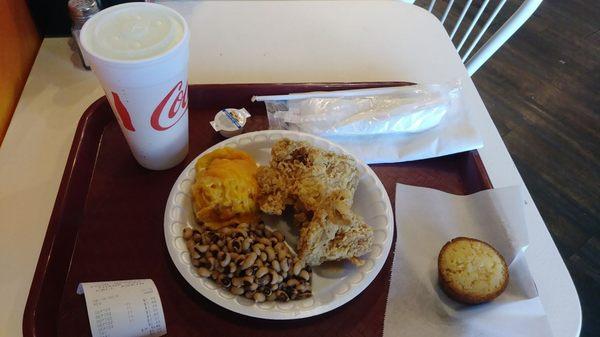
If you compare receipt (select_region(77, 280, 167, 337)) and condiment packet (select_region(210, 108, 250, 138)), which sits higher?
condiment packet (select_region(210, 108, 250, 138))

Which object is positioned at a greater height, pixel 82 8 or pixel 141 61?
pixel 141 61

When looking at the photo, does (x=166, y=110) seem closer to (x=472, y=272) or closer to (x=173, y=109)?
(x=173, y=109)

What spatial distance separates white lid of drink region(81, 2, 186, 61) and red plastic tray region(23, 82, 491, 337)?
267 mm

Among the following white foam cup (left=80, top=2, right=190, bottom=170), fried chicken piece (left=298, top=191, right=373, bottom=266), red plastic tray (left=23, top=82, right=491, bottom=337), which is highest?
white foam cup (left=80, top=2, right=190, bottom=170)

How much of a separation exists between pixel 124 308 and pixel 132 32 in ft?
1.30

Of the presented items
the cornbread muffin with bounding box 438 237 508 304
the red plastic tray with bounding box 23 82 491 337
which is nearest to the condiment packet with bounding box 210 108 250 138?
the red plastic tray with bounding box 23 82 491 337

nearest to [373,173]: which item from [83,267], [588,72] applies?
[83,267]

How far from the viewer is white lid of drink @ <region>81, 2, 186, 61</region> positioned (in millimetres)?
604

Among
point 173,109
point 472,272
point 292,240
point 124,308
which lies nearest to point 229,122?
point 173,109

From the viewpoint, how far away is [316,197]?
2.34 ft

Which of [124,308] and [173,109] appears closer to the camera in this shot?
[124,308]

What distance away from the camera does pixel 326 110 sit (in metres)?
0.89

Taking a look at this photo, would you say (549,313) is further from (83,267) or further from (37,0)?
(37,0)

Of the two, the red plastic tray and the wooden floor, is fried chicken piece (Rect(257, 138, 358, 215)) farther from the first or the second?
the wooden floor
